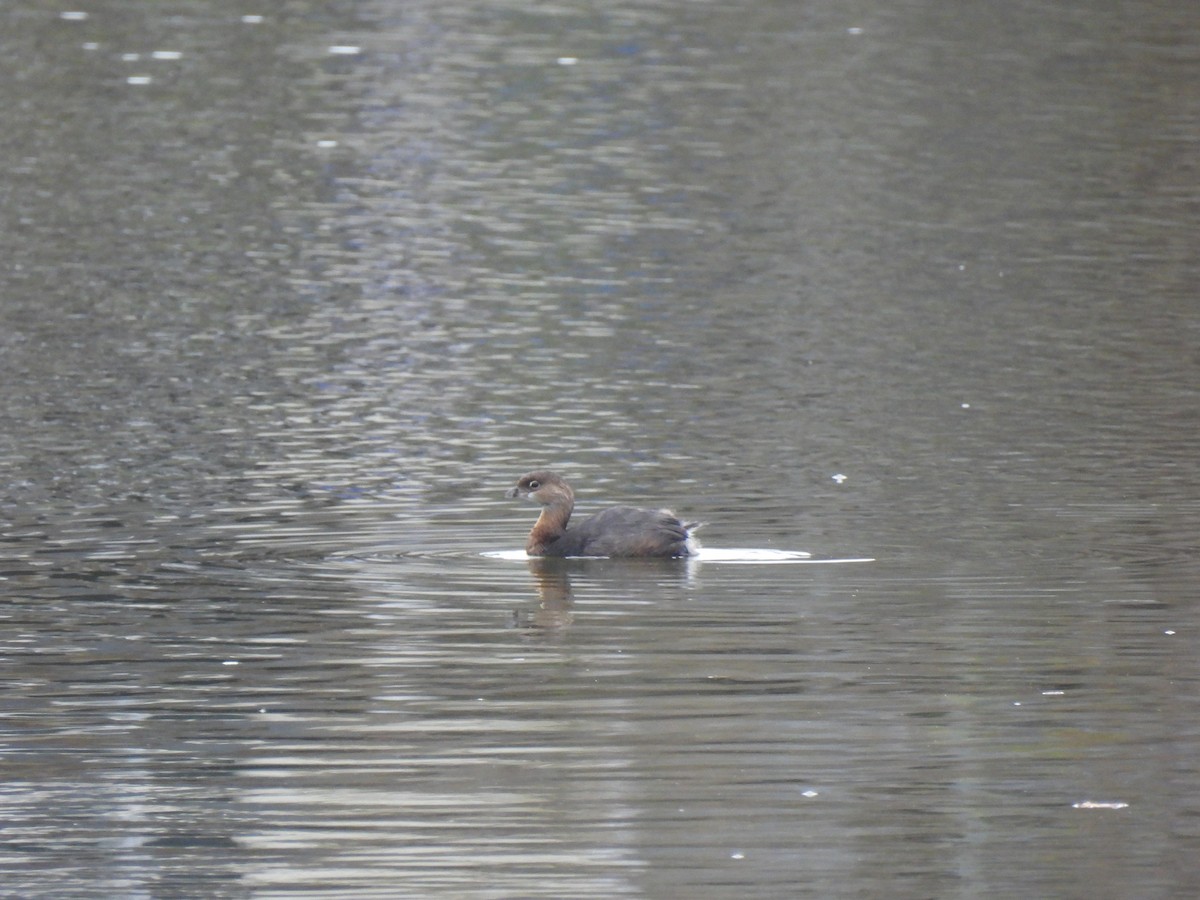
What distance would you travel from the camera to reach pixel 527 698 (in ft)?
35.6

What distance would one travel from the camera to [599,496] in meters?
15.6

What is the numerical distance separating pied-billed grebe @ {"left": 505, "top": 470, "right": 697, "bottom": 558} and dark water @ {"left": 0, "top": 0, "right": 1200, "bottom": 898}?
10.4 inches

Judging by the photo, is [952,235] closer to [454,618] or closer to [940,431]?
[940,431]

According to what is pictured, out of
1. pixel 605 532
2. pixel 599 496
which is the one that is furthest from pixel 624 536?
pixel 599 496

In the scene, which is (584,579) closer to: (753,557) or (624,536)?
(624,536)

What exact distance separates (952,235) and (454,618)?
16.3 m

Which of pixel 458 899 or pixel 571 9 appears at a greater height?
pixel 458 899

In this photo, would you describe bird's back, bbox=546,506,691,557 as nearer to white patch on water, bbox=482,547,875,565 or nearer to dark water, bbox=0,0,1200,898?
white patch on water, bbox=482,547,875,565

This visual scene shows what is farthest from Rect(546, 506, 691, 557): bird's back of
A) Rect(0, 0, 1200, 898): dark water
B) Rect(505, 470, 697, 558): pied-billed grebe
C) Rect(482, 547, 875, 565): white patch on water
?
Rect(0, 0, 1200, 898): dark water

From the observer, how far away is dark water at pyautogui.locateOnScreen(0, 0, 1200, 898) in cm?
902

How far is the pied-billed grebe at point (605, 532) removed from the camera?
45.1 feet

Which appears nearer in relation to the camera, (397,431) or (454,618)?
(454,618)

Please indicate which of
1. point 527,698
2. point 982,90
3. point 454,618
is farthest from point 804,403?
point 982,90

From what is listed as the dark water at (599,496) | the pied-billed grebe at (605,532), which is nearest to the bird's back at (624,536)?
the pied-billed grebe at (605,532)
